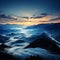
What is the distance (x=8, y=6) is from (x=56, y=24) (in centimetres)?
98

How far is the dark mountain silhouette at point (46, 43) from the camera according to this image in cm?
323

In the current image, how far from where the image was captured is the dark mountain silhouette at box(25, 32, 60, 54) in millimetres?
3232

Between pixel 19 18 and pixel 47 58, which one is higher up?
pixel 19 18

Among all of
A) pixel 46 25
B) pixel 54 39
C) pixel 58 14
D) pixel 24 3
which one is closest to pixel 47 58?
pixel 54 39

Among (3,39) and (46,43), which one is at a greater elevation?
(3,39)

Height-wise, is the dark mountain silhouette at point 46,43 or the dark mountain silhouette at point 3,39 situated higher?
the dark mountain silhouette at point 3,39

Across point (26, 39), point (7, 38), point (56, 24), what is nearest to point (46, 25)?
point (56, 24)

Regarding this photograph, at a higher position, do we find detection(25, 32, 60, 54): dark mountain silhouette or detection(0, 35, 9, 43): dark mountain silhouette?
detection(0, 35, 9, 43): dark mountain silhouette

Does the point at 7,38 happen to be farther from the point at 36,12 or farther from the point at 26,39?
the point at 36,12

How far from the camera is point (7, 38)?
130 inches

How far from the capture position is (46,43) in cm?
327

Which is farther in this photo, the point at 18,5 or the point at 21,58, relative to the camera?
the point at 18,5

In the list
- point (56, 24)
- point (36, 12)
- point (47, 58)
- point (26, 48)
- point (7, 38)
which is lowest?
point (47, 58)

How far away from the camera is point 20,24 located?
134 inches
